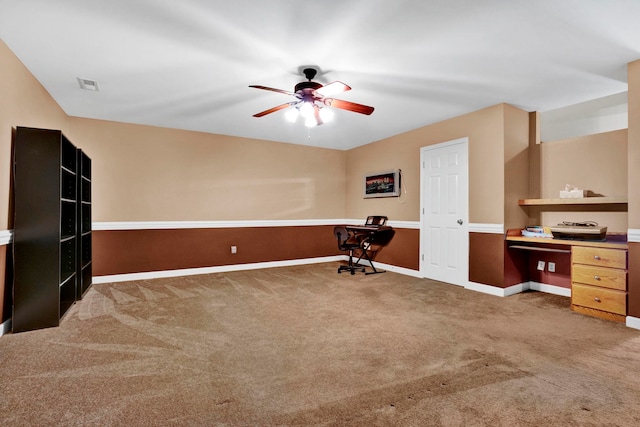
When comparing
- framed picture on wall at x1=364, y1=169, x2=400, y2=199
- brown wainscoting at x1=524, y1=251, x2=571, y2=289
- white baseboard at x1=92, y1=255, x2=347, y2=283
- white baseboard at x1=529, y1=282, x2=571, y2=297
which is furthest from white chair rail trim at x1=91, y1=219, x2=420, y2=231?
white baseboard at x1=529, y1=282, x2=571, y2=297

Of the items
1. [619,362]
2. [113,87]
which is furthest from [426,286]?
[113,87]

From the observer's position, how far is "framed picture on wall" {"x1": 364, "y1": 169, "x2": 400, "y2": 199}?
556 centimetres

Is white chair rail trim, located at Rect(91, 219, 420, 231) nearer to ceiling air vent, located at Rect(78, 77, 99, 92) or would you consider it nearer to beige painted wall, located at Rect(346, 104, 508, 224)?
beige painted wall, located at Rect(346, 104, 508, 224)

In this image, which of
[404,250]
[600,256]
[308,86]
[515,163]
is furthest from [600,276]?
[308,86]

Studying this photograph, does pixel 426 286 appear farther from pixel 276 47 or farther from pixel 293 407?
pixel 276 47

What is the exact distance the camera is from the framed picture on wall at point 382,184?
18.2ft

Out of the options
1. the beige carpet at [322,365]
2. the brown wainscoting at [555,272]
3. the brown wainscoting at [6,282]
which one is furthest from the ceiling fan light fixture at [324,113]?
the brown wainscoting at [555,272]

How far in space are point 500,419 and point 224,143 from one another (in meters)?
5.26

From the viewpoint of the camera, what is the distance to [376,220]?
19.5ft

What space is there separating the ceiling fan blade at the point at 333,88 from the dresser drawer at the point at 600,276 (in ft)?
10.2

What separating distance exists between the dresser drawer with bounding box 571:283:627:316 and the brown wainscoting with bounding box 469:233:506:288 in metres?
0.78

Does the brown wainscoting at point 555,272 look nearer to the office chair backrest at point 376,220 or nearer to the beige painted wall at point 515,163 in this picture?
the beige painted wall at point 515,163

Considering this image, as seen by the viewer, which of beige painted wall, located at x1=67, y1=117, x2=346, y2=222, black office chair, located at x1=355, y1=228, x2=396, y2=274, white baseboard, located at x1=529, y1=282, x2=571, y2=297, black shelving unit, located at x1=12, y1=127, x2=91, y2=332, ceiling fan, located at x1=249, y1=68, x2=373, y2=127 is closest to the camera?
black shelving unit, located at x1=12, y1=127, x2=91, y2=332

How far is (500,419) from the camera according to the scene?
1.63 metres
